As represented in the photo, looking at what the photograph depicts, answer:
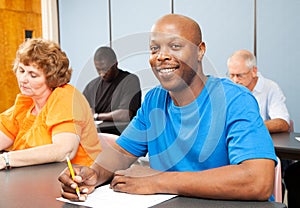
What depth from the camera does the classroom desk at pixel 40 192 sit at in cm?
112

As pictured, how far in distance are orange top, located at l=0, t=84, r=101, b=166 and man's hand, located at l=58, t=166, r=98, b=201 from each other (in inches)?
19.1

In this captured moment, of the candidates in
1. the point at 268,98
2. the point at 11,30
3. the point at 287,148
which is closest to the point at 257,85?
the point at 268,98

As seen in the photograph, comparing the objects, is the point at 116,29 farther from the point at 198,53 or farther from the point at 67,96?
the point at 198,53

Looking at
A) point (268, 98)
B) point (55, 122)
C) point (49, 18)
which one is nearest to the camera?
point (55, 122)

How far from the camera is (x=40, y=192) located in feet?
4.24

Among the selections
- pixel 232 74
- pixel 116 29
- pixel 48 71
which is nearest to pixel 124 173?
pixel 48 71

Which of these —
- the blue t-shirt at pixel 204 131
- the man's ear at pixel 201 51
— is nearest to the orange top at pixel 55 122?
the blue t-shirt at pixel 204 131

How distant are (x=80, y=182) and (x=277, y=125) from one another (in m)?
1.86

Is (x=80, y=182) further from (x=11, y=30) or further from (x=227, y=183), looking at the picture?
(x=11, y=30)

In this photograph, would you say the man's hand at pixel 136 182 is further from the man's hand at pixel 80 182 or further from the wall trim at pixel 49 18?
the wall trim at pixel 49 18

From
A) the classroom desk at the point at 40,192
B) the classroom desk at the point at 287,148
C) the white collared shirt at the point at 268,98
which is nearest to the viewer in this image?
the classroom desk at the point at 40,192

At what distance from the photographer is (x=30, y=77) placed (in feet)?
6.35

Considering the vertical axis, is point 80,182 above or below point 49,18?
below

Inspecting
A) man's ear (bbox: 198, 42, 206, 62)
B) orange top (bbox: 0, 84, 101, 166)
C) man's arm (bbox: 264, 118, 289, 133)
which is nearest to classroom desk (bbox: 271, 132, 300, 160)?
man's arm (bbox: 264, 118, 289, 133)
